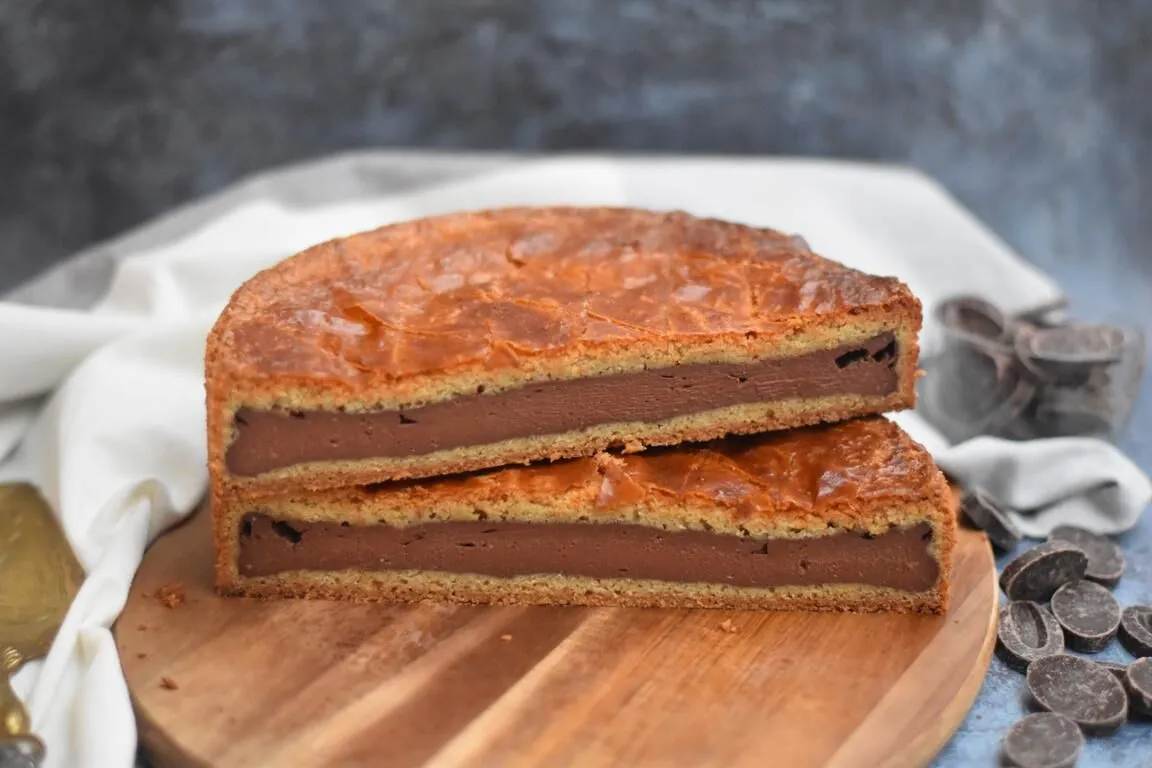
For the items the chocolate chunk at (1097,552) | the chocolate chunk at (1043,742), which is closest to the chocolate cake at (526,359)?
the chocolate chunk at (1097,552)

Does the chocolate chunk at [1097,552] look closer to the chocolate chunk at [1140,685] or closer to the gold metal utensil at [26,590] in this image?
the chocolate chunk at [1140,685]

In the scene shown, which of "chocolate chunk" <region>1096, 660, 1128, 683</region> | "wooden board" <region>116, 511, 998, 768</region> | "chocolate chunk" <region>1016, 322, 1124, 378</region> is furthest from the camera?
"chocolate chunk" <region>1016, 322, 1124, 378</region>

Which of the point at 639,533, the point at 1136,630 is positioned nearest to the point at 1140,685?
the point at 1136,630

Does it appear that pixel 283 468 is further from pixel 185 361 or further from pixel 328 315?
pixel 185 361

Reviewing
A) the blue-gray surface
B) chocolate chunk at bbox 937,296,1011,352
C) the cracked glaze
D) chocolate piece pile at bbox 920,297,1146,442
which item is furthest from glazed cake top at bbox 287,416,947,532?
the blue-gray surface

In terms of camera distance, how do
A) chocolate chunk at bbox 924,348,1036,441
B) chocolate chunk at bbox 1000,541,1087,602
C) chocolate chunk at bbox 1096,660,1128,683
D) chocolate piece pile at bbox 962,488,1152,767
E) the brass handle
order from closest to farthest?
the brass handle < chocolate piece pile at bbox 962,488,1152,767 < chocolate chunk at bbox 1096,660,1128,683 < chocolate chunk at bbox 1000,541,1087,602 < chocolate chunk at bbox 924,348,1036,441

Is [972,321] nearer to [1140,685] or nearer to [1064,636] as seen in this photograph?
[1064,636]

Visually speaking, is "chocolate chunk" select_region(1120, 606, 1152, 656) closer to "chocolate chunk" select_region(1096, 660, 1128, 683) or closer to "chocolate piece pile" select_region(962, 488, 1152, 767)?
"chocolate piece pile" select_region(962, 488, 1152, 767)
